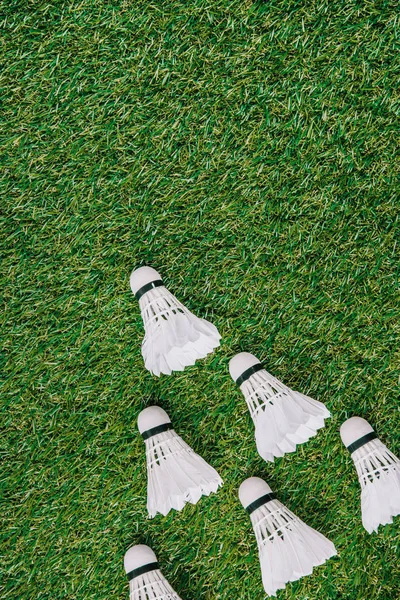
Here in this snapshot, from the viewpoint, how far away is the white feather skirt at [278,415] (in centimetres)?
132

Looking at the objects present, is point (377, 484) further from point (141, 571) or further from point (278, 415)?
point (141, 571)

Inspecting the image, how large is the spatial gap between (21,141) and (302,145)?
0.78 m

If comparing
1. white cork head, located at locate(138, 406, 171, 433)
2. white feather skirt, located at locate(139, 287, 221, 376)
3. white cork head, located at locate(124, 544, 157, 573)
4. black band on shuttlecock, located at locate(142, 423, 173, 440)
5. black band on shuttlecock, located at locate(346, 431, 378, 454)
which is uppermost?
white feather skirt, located at locate(139, 287, 221, 376)

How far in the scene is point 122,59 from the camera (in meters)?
1.44

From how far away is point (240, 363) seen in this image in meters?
1.40

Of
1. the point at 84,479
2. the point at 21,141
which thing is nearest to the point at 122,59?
the point at 21,141

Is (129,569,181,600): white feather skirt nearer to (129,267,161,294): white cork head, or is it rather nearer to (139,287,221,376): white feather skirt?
(139,287,221,376): white feather skirt

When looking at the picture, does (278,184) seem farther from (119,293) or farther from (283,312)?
(119,293)

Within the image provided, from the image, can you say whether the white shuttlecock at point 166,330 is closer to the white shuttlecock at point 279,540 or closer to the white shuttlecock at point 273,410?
the white shuttlecock at point 273,410

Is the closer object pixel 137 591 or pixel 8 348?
pixel 137 591

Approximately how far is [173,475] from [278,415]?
12.3 inches

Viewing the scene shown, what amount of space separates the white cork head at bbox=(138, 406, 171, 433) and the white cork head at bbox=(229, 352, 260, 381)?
0.22m

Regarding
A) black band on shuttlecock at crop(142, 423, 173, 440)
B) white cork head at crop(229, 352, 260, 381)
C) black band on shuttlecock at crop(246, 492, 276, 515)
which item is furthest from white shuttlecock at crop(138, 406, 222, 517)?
Result: white cork head at crop(229, 352, 260, 381)

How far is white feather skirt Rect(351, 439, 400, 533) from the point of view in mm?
1362
